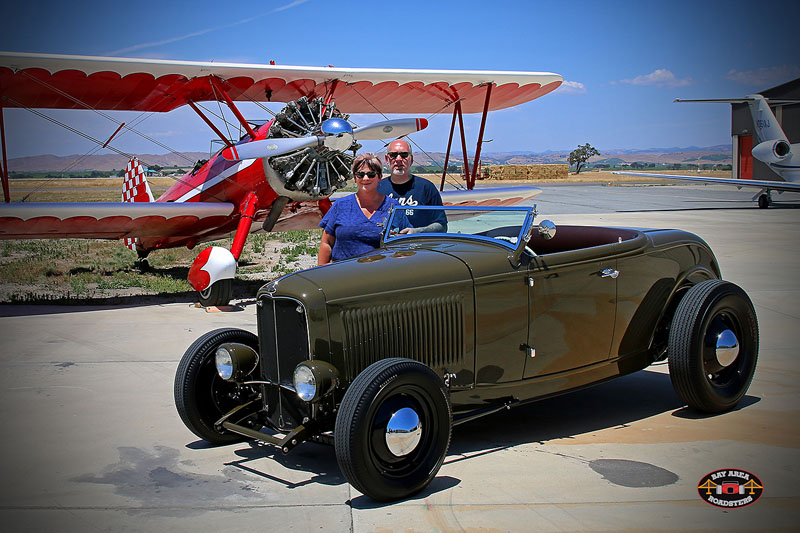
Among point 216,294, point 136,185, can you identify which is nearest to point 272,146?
point 216,294

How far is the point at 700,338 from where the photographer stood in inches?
180

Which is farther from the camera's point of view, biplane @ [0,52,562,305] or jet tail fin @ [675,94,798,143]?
jet tail fin @ [675,94,798,143]

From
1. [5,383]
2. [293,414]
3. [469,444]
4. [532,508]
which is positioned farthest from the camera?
[5,383]

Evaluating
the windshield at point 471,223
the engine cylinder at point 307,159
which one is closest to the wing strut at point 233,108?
the engine cylinder at point 307,159

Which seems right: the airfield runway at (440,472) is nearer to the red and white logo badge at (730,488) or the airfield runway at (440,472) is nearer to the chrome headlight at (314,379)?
the red and white logo badge at (730,488)

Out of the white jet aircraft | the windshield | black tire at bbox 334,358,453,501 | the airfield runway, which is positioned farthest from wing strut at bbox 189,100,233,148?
the white jet aircraft

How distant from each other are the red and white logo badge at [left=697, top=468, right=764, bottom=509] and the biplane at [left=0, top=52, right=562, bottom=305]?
702 centimetres

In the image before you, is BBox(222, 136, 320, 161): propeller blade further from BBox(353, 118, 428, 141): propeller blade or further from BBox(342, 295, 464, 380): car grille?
BBox(342, 295, 464, 380): car grille

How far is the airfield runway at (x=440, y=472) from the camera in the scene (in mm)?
3295

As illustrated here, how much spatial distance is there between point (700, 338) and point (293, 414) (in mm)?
2605

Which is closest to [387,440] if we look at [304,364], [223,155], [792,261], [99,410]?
[304,364]

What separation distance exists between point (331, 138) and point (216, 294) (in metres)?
3.32

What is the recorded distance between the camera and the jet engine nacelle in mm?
29781

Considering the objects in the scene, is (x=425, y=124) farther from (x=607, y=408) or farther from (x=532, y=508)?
(x=532, y=508)
